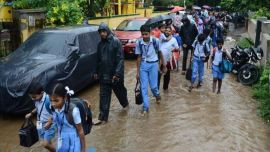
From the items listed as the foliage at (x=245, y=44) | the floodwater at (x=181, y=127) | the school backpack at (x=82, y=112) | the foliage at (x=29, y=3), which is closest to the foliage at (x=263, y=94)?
the floodwater at (x=181, y=127)

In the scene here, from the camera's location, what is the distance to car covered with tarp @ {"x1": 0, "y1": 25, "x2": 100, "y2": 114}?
287 inches

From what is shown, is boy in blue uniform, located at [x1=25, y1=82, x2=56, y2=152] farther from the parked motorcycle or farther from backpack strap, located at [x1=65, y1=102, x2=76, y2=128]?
the parked motorcycle

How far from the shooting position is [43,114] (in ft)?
16.2

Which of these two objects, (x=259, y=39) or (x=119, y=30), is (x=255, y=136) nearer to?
(x=259, y=39)

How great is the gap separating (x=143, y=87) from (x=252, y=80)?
414cm

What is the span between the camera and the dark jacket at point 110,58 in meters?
6.95

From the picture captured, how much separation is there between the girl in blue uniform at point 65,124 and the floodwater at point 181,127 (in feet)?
6.26

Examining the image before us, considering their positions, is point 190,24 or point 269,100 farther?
point 190,24

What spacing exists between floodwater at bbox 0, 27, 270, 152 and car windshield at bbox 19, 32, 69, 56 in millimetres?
1329

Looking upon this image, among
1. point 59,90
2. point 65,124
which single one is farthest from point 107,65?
point 59,90

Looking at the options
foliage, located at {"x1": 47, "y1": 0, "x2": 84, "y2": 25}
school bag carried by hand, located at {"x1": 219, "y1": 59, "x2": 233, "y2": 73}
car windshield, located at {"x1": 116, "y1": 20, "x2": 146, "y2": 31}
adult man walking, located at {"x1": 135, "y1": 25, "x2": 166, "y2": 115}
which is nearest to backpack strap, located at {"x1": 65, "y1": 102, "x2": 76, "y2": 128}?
adult man walking, located at {"x1": 135, "y1": 25, "x2": 166, "y2": 115}

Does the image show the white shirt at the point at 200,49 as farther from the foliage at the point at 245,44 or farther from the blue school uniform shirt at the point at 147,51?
the foliage at the point at 245,44

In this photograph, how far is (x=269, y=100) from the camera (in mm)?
8164

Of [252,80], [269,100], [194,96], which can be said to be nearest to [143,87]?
[194,96]
